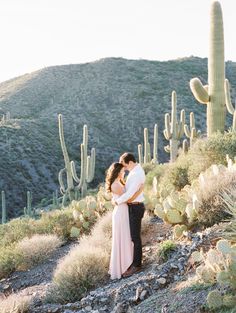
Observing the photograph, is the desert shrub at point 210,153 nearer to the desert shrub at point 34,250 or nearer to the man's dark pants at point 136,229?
the desert shrub at point 34,250

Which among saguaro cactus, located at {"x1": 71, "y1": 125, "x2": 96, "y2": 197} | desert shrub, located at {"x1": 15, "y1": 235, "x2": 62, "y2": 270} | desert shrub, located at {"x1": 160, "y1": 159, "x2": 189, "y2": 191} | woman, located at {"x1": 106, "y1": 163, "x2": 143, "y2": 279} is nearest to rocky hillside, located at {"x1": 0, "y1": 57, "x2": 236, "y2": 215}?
saguaro cactus, located at {"x1": 71, "y1": 125, "x2": 96, "y2": 197}

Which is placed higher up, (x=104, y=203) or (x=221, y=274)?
(x=221, y=274)

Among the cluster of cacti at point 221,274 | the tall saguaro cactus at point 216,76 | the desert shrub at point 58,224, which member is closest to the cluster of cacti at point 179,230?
the cluster of cacti at point 221,274

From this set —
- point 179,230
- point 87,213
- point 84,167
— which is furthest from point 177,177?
point 84,167

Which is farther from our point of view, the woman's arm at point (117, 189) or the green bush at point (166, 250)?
the woman's arm at point (117, 189)

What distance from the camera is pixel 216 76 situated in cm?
1238

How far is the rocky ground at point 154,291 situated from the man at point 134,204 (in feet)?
0.54

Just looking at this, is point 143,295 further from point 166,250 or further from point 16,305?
point 16,305

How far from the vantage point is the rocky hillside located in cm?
3469

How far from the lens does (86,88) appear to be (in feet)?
177

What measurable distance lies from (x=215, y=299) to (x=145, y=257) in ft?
9.24

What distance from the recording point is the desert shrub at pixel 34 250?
9492 mm

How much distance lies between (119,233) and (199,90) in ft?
19.6

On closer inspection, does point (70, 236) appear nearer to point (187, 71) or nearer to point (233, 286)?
point (233, 286)
